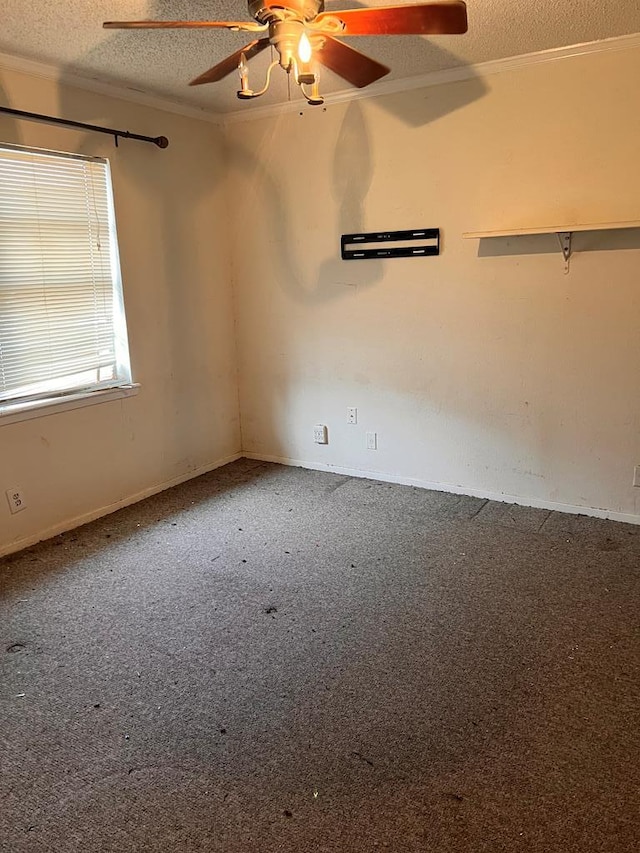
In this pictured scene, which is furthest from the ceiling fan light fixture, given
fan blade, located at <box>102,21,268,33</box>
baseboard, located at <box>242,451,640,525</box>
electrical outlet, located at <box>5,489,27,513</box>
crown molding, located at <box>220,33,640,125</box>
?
baseboard, located at <box>242,451,640,525</box>

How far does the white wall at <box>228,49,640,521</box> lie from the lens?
317 cm

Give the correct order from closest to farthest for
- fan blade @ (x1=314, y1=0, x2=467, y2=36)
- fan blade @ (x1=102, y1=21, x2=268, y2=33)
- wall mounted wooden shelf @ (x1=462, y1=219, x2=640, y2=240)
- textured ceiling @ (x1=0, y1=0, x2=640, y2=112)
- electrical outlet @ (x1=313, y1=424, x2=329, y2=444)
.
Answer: fan blade @ (x1=314, y1=0, x2=467, y2=36), fan blade @ (x1=102, y1=21, x2=268, y2=33), textured ceiling @ (x1=0, y1=0, x2=640, y2=112), wall mounted wooden shelf @ (x1=462, y1=219, x2=640, y2=240), electrical outlet @ (x1=313, y1=424, x2=329, y2=444)

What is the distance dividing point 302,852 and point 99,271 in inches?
119

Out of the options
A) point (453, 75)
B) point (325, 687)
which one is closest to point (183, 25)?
point (453, 75)

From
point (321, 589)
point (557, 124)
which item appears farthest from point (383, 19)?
point (321, 589)

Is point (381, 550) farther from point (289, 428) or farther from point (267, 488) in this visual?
point (289, 428)

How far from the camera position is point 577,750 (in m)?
1.80

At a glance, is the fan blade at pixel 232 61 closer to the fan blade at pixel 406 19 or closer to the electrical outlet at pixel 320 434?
the fan blade at pixel 406 19

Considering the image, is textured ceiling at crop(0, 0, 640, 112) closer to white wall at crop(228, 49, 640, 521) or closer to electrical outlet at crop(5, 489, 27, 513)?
white wall at crop(228, 49, 640, 521)

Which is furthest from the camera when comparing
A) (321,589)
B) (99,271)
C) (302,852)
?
(99,271)

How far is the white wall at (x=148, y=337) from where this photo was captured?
10.7 feet

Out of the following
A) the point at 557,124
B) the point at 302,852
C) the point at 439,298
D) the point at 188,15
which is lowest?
the point at 302,852

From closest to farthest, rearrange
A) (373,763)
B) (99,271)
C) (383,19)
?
1. (373,763)
2. (383,19)
3. (99,271)

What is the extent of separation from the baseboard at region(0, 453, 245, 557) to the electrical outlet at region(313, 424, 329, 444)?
71 cm
